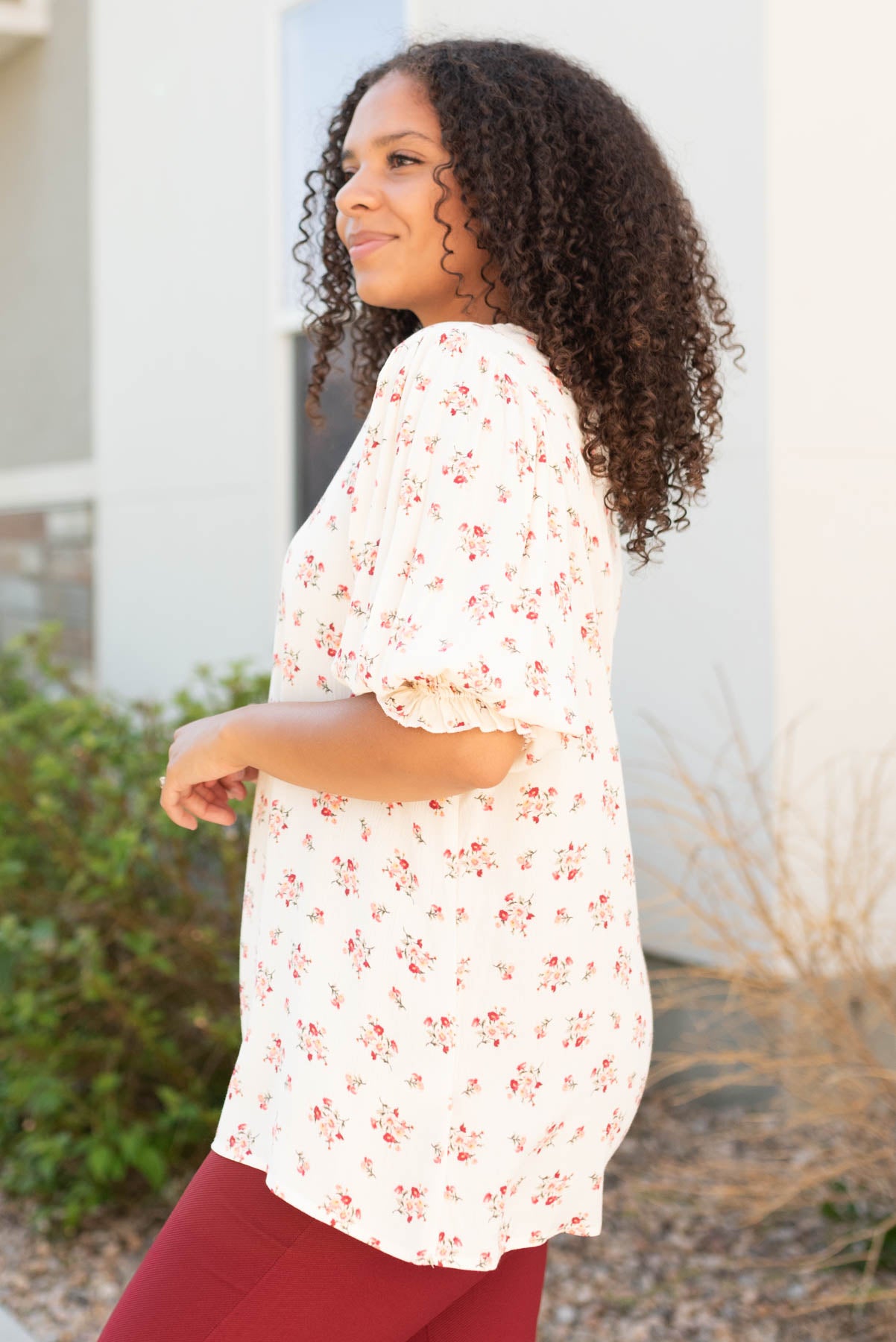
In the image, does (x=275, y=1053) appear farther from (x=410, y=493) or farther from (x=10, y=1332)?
(x=10, y=1332)

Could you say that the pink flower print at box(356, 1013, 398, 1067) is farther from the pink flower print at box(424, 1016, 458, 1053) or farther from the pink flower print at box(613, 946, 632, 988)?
the pink flower print at box(613, 946, 632, 988)

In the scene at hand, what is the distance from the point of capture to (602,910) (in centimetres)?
142

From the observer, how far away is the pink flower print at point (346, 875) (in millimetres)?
1340

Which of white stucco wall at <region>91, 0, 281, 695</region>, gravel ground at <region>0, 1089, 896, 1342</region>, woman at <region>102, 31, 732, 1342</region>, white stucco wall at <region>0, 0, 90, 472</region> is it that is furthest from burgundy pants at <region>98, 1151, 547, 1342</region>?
white stucco wall at <region>0, 0, 90, 472</region>

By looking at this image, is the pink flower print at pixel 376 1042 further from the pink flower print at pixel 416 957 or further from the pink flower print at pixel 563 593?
the pink flower print at pixel 563 593

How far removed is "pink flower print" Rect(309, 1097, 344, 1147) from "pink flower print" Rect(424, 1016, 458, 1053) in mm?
119

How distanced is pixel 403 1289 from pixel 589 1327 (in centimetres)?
200

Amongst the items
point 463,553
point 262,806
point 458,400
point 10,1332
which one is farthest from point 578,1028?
point 10,1332

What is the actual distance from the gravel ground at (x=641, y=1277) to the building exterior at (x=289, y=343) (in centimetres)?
77

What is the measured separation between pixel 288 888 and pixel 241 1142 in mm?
258

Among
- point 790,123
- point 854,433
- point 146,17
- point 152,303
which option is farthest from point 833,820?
point 146,17

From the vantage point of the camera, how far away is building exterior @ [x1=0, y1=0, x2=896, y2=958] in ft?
11.5

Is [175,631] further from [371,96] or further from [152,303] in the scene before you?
[371,96]

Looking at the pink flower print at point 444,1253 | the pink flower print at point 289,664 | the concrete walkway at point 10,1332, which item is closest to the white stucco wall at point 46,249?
the concrete walkway at point 10,1332
